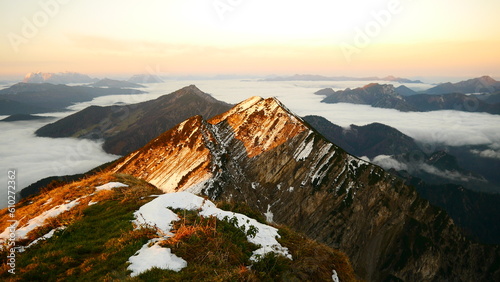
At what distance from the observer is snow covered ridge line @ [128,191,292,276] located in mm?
9203

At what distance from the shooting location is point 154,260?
361 inches

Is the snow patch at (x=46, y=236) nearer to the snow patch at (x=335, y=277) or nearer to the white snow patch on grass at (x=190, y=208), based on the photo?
the white snow patch on grass at (x=190, y=208)

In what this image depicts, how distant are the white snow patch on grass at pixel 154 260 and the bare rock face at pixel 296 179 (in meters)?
53.8

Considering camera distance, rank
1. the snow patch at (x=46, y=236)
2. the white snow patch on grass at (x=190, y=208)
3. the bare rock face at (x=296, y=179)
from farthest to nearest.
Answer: the bare rock face at (x=296, y=179) < the snow patch at (x=46, y=236) < the white snow patch on grass at (x=190, y=208)

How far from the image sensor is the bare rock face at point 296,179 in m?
72.3

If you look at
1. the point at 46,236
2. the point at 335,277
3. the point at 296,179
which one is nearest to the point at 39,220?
the point at 46,236

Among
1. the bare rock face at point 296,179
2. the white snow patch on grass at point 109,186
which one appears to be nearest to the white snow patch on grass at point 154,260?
the white snow patch on grass at point 109,186

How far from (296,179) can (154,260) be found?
2910 inches

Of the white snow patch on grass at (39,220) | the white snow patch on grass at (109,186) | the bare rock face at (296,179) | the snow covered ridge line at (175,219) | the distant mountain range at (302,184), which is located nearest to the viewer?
the snow covered ridge line at (175,219)

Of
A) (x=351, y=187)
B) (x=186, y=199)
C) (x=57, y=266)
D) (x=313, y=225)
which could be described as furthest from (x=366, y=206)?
(x=57, y=266)

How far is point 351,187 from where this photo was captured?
8350 cm

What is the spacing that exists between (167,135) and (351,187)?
6432cm

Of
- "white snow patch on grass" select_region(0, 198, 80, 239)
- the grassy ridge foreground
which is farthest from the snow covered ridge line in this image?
"white snow patch on grass" select_region(0, 198, 80, 239)

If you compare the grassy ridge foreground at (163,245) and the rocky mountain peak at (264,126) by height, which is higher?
the grassy ridge foreground at (163,245)
